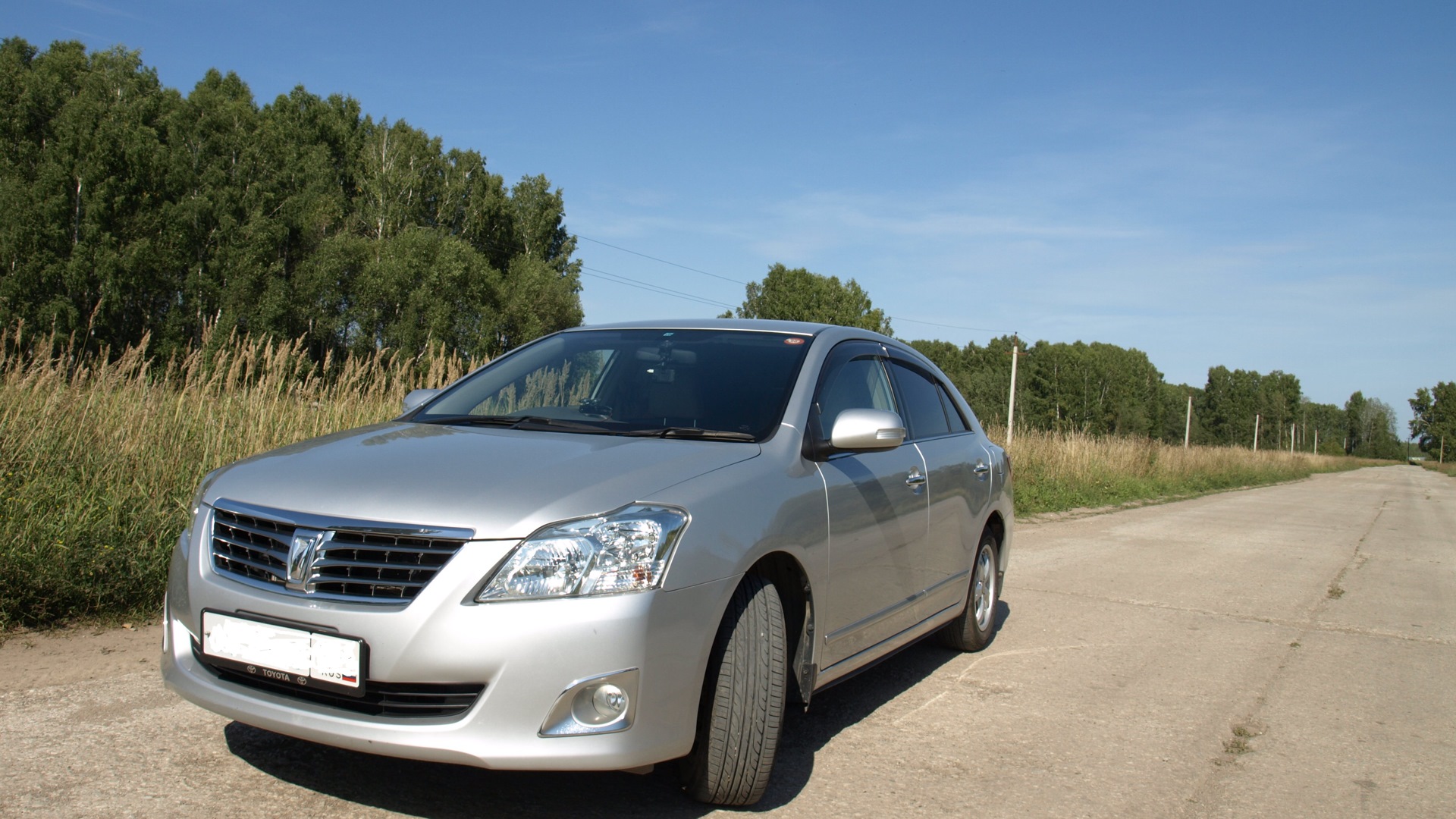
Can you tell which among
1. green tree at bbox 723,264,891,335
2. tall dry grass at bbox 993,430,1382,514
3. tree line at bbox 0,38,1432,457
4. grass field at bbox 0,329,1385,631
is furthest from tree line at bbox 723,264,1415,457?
grass field at bbox 0,329,1385,631

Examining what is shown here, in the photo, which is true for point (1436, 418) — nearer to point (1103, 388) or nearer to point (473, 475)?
point (1103, 388)

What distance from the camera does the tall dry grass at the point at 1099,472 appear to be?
1705 centimetres

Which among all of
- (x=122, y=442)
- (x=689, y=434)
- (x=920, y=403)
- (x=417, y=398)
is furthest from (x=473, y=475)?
(x=122, y=442)

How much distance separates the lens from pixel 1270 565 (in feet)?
33.1

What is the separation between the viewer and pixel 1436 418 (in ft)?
530

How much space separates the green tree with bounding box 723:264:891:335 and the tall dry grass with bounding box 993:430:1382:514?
47.7m

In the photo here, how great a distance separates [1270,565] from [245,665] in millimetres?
9821

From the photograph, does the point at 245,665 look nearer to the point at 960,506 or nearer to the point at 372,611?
the point at 372,611

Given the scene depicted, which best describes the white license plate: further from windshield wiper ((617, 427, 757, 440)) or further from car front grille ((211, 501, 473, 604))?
windshield wiper ((617, 427, 757, 440))

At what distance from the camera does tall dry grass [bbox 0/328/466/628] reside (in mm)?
5086

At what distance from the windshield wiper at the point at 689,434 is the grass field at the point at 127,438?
324 cm

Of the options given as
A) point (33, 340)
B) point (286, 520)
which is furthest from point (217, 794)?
point (33, 340)

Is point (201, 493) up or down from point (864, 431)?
down

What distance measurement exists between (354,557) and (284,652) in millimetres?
322
